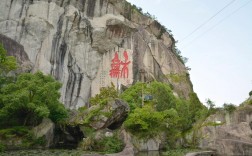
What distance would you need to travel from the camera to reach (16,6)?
62.8 ft

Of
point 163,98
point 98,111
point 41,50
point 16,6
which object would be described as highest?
point 16,6

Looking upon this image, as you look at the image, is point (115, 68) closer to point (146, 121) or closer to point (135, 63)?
point (135, 63)

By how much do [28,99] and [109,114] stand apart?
12.6 ft

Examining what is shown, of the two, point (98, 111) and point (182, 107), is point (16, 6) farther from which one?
point (182, 107)

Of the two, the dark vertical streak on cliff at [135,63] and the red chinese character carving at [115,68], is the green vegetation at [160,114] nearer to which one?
the red chinese character carving at [115,68]

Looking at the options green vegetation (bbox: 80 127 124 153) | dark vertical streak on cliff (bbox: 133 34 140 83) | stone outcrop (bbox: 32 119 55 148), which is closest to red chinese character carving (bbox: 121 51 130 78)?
dark vertical streak on cliff (bbox: 133 34 140 83)

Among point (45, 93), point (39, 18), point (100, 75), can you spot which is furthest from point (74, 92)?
point (45, 93)

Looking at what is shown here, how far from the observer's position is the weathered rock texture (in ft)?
36.6

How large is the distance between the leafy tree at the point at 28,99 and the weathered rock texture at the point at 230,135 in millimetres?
7995

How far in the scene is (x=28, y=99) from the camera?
37.4 ft

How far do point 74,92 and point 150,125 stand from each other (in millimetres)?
8083

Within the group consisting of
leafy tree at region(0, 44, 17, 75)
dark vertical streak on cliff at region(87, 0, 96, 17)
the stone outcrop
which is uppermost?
dark vertical streak on cliff at region(87, 0, 96, 17)

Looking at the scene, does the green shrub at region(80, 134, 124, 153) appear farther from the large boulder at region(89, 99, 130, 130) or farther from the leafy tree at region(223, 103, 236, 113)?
the leafy tree at region(223, 103, 236, 113)

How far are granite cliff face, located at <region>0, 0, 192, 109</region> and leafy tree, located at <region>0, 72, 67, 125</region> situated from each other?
592cm
